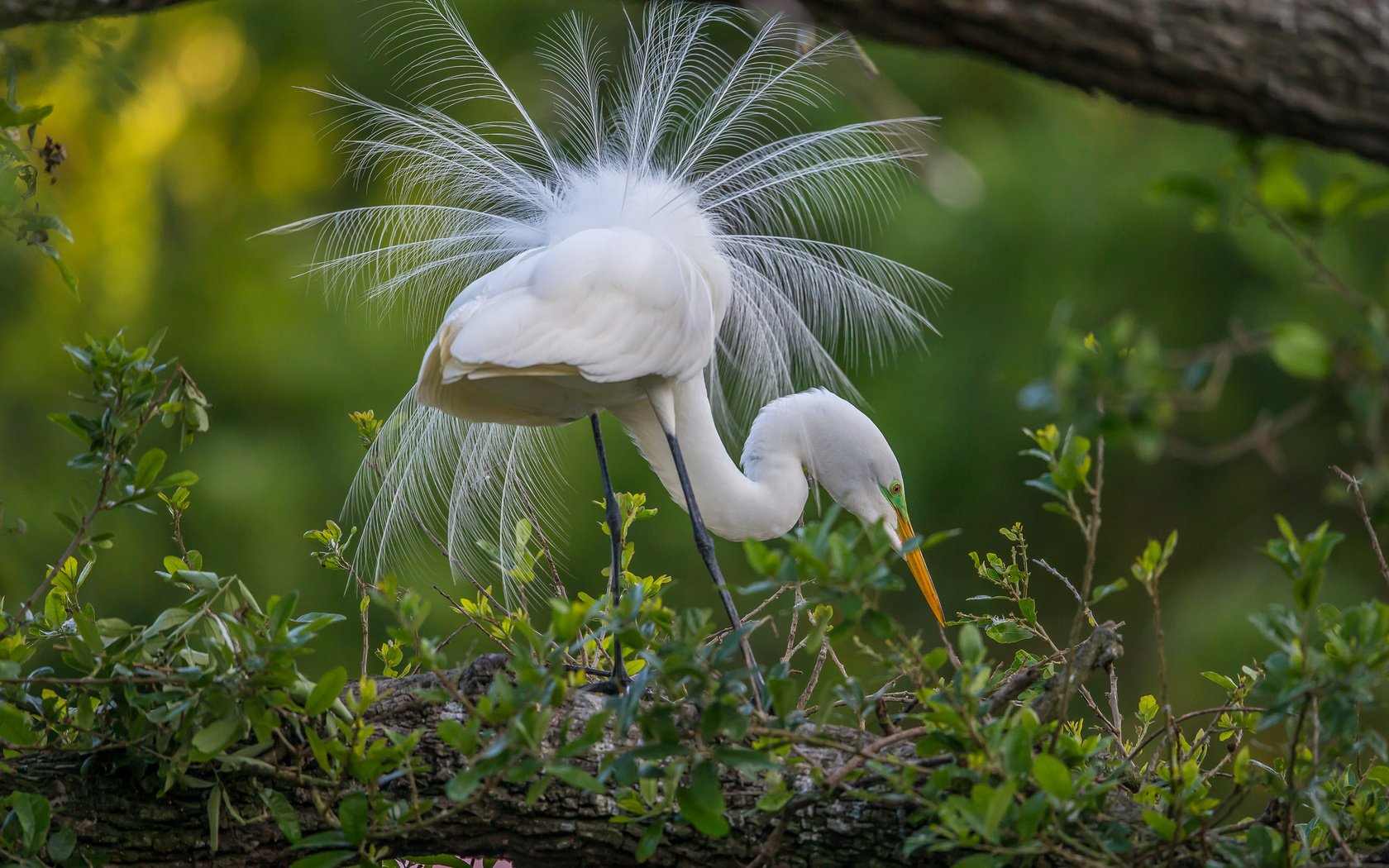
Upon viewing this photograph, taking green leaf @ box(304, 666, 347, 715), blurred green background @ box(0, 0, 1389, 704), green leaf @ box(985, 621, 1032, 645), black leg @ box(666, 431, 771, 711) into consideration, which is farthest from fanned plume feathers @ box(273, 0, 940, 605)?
blurred green background @ box(0, 0, 1389, 704)

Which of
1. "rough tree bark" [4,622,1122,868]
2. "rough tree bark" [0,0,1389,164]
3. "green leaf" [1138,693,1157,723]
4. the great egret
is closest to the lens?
"rough tree bark" [0,0,1389,164]

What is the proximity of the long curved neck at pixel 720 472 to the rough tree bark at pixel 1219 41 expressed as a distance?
1.26 m

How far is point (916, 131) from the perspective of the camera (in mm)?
2105

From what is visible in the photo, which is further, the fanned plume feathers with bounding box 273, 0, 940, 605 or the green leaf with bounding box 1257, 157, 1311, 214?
the fanned plume feathers with bounding box 273, 0, 940, 605

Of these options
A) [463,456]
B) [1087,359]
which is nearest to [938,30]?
[1087,359]

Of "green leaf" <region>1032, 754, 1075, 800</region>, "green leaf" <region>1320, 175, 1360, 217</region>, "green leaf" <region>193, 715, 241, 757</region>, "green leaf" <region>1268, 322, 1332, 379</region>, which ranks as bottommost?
"green leaf" <region>1032, 754, 1075, 800</region>

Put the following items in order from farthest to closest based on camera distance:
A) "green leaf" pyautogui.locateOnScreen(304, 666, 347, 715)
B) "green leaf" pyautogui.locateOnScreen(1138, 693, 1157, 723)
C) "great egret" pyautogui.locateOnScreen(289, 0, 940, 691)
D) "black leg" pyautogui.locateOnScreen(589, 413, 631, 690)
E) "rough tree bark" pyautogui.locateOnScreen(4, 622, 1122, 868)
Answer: "great egret" pyautogui.locateOnScreen(289, 0, 940, 691), "black leg" pyautogui.locateOnScreen(589, 413, 631, 690), "green leaf" pyautogui.locateOnScreen(1138, 693, 1157, 723), "rough tree bark" pyautogui.locateOnScreen(4, 622, 1122, 868), "green leaf" pyautogui.locateOnScreen(304, 666, 347, 715)

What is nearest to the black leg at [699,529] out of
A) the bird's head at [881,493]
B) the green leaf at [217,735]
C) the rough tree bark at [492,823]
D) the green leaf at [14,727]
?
the bird's head at [881,493]

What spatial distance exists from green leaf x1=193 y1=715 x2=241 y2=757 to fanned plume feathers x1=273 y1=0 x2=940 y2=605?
100cm

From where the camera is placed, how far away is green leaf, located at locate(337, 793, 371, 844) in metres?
1.11

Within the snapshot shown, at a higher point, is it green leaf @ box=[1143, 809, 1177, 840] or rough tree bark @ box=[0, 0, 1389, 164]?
rough tree bark @ box=[0, 0, 1389, 164]

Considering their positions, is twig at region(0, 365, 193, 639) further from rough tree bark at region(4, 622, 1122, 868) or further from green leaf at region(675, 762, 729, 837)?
green leaf at region(675, 762, 729, 837)

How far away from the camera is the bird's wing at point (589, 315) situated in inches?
67.2

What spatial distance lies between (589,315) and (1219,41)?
3.52ft
